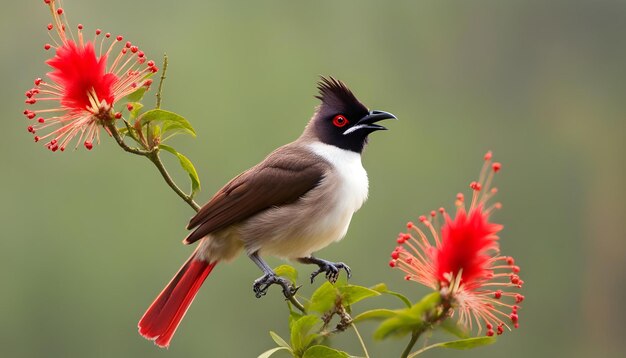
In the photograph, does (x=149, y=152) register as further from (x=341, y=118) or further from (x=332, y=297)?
(x=341, y=118)

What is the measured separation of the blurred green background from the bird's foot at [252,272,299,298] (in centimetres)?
946

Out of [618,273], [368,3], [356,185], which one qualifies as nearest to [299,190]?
[356,185]

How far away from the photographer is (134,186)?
1767 centimetres

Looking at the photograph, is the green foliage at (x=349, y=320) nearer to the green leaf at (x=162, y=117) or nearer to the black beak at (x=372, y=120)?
the green leaf at (x=162, y=117)

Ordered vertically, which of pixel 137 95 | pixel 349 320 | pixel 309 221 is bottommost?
pixel 349 320

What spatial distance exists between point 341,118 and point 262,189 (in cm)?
38

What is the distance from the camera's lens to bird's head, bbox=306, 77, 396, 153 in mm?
3213

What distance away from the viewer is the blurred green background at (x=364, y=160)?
670 inches

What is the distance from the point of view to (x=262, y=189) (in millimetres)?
3102

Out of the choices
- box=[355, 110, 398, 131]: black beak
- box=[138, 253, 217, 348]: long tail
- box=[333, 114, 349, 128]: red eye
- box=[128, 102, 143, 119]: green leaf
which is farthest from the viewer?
box=[333, 114, 349, 128]: red eye

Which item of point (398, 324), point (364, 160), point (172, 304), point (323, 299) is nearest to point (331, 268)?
point (172, 304)

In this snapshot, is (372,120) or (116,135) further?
(372,120)

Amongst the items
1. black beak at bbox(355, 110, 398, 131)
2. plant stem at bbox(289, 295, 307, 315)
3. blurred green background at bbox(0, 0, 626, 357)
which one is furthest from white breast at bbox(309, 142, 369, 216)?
blurred green background at bbox(0, 0, 626, 357)

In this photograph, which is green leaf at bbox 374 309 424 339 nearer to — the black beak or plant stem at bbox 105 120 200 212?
plant stem at bbox 105 120 200 212
